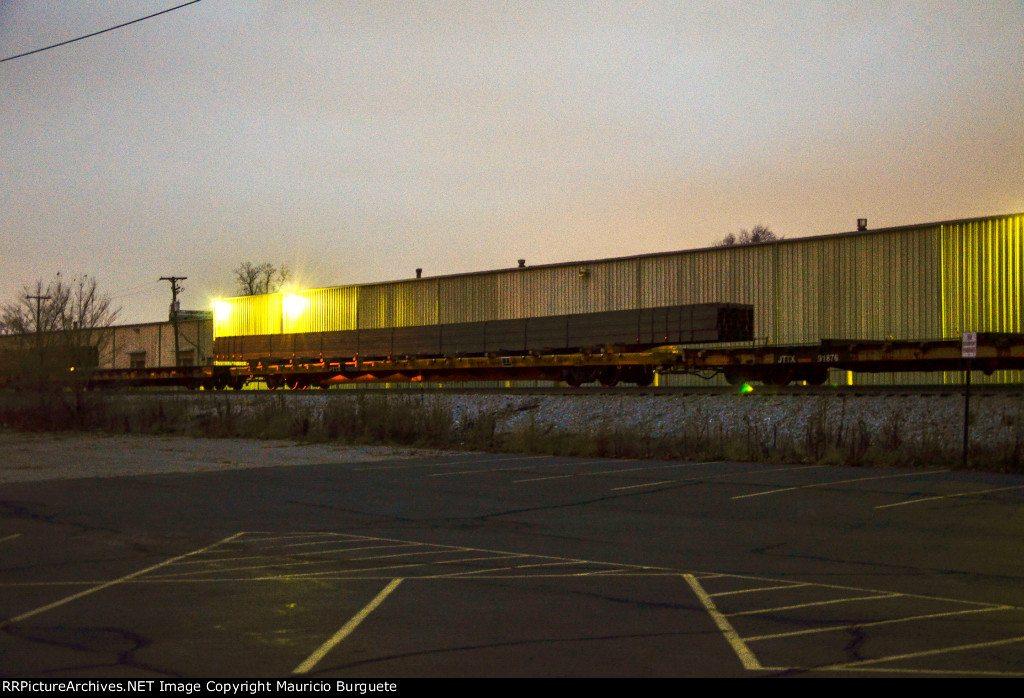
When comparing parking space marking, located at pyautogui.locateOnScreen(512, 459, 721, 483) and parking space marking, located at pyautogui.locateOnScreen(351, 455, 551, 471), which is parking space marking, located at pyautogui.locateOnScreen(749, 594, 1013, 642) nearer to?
parking space marking, located at pyautogui.locateOnScreen(512, 459, 721, 483)

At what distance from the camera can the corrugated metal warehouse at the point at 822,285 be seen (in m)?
32.0

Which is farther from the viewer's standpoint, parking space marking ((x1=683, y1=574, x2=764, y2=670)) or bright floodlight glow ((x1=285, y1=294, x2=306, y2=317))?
bright floodlight glow ((x1=285, y1=294, x2=306, y2=317))

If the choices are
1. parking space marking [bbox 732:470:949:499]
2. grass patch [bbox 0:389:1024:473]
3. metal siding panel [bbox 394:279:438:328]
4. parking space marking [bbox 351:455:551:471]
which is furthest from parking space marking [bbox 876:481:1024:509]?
metal siding panel [bbox 394:279:438:328]

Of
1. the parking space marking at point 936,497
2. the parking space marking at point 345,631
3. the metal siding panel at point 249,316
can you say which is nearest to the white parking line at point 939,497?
the parking space marking at point 936,497

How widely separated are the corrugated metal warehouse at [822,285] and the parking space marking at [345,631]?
94.5 feet

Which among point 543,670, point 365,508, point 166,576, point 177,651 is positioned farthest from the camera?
point 365,508

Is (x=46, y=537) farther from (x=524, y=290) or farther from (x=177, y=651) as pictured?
(x=524, y=290)

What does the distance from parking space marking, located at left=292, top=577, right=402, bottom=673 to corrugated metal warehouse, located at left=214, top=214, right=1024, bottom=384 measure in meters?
28.8

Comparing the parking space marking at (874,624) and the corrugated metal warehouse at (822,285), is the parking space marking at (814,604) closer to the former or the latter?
the parking space marking at (874,624)

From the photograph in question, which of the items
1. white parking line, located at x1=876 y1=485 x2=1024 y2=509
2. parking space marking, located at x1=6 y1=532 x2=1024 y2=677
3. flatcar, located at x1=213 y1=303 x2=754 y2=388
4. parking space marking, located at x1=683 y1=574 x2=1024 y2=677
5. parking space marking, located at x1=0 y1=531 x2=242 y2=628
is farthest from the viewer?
flatcar, located at x1=213 y1=303 x2=754 y2=388

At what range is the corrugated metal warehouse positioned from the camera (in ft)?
105

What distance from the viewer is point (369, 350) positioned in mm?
42000

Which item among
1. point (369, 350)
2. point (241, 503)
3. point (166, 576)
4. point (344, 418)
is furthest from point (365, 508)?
point (369, 350)

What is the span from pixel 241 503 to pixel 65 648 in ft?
24.2
